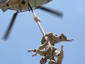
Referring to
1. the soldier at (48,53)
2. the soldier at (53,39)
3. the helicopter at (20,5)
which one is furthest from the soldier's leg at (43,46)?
the helicopter at (20,5)

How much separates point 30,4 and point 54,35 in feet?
13.3

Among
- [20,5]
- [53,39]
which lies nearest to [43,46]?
[53,39]

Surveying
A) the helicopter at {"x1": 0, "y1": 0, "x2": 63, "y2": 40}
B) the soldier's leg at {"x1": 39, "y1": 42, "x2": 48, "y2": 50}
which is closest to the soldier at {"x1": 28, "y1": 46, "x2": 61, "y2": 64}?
the soldier's leg at {"x1": 39, "y1": 42, "x2": 48, "y2": 50}

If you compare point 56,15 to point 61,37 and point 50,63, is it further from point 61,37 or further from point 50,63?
point 50,63

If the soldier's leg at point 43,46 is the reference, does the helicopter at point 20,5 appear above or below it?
above

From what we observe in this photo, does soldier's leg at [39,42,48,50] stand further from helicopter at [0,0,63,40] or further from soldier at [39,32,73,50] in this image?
helicopter at [0,0,63,40]

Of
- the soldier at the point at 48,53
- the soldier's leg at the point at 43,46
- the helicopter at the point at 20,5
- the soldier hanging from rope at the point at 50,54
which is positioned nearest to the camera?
the soldier hanging from rope at the point at 50,54

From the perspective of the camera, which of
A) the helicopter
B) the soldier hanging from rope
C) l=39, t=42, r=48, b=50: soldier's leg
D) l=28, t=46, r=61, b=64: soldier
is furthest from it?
the helicopter

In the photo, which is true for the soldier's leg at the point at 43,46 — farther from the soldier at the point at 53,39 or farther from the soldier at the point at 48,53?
the soldier at the point at 48,53

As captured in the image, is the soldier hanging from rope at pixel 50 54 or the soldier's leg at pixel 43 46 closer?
the soldier hanging from rope at pixel 50 54

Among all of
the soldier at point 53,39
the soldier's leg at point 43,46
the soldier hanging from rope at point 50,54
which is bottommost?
the soldier hanging from rope at point 50,54

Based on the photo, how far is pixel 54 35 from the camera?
8.26 metres

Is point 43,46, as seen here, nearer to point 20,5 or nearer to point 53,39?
point 53,39

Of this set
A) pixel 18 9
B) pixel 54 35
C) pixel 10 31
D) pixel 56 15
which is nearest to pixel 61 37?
pixel 54 35
